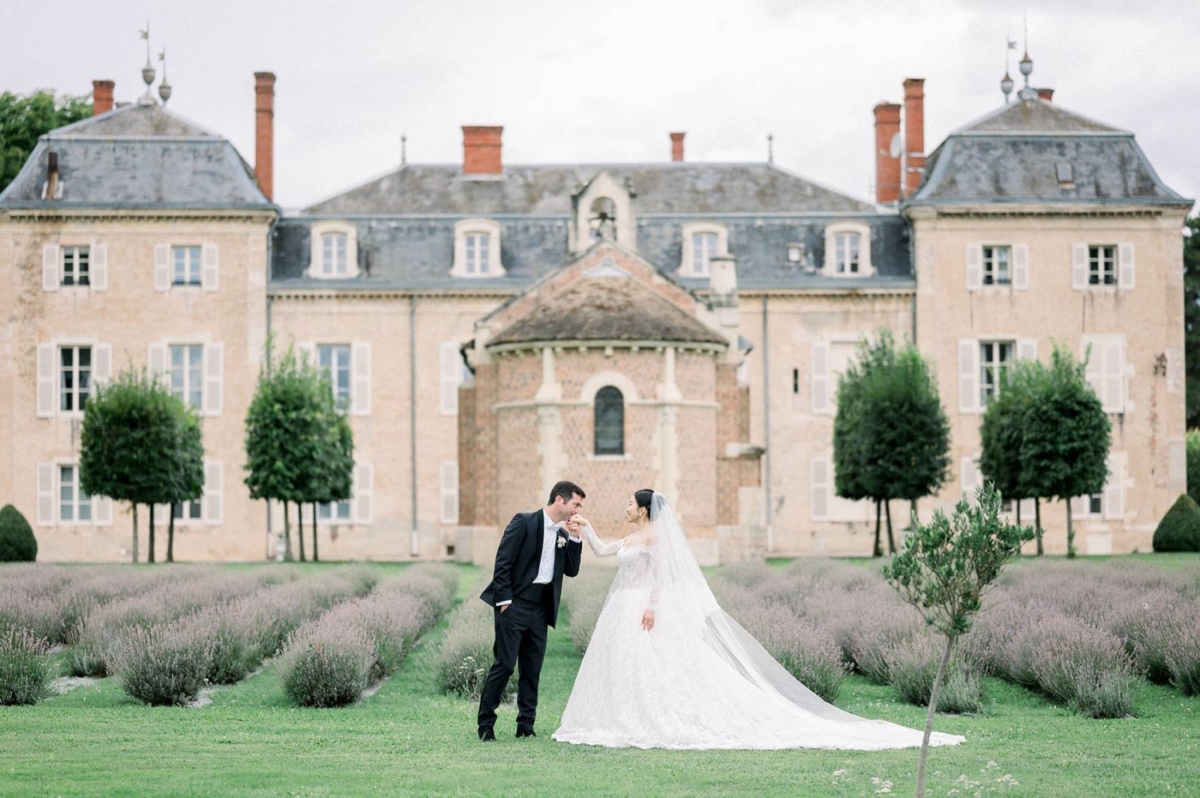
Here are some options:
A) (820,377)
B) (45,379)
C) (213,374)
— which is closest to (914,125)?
(820,377)

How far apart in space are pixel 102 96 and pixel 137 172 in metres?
5.86

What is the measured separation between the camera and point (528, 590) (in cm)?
1175

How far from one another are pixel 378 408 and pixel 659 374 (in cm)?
1420

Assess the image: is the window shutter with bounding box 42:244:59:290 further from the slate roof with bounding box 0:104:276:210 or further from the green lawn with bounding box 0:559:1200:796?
the green lawn with bounding box 0:559:1200:796

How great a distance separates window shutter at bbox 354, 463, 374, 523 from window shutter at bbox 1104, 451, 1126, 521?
831 inches

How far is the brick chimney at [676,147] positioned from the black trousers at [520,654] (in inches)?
1661

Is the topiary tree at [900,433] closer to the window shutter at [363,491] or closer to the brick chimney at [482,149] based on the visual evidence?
the window shutter at [363,491]

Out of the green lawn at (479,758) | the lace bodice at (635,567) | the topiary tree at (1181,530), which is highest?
A: the lace bodice at (635,567)

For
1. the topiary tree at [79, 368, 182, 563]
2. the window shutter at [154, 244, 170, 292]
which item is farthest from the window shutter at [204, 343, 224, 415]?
the topiary tree at [79, 368, 182, 563]

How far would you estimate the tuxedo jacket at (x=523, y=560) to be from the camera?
11.7m

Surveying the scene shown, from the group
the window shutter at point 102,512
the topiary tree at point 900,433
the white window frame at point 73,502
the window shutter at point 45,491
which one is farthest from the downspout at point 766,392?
the window shutter at point 45,491

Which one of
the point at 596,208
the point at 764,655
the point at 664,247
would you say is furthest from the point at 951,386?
the point at 764,655

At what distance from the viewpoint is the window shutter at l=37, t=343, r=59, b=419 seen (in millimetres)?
43750

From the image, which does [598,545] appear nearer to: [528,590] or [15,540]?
[528,590]
